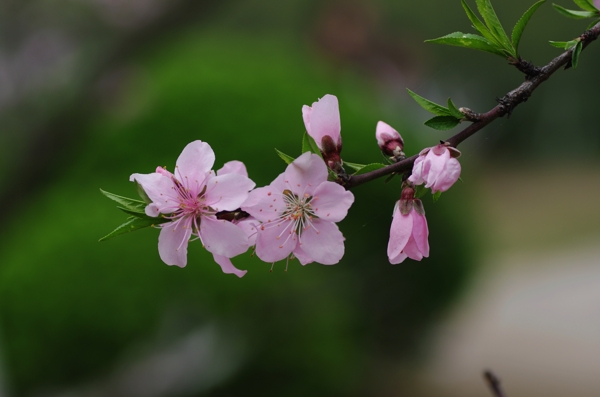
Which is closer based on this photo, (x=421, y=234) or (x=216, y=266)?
(x=421, y=234)

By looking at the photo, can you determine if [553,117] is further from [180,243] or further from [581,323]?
[180,243]

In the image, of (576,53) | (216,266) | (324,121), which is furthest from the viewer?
(216,266)

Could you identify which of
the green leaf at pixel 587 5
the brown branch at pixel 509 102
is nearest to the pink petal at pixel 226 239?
the brown branch at pixel 509 102

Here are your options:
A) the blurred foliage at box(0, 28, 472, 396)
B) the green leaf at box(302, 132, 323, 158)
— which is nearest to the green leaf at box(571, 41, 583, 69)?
the green leaf at box(302, 132, 323, 158)

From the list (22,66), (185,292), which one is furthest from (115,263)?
(22,66)

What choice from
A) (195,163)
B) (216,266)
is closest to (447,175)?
(195,163)

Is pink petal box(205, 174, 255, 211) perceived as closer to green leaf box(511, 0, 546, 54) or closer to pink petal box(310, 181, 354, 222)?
pink petal box(310, 181, 354, 222)

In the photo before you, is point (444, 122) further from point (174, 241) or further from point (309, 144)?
point (174, 241)
